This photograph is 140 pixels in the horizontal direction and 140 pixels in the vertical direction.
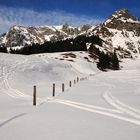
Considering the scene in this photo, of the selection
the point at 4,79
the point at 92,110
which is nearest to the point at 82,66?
the point at 4,79

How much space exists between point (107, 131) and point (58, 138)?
6.00 feet

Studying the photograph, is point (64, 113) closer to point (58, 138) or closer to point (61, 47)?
point (58, 138)

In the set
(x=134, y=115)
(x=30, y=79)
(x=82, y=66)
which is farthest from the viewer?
(x=82, y=66)

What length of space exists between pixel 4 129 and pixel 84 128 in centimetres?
296

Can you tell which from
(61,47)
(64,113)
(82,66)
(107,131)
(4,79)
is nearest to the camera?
(107,131)

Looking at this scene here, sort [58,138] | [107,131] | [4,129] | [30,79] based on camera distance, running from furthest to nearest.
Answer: [30,79], [4,129], [107,131], [58,138]

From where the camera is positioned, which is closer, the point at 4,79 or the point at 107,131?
the point at 107,131

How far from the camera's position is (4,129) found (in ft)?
35.4

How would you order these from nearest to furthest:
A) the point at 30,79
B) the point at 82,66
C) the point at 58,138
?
the point at 58,138, the point at 30,79, the point at 82,66

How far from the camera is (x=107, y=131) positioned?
10.0 meters

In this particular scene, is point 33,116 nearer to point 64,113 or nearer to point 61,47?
point 64,113

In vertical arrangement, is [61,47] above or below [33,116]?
above

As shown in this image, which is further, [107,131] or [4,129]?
[4,129]

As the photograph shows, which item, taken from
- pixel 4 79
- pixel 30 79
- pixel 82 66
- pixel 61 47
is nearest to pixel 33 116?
pixel 4 79
